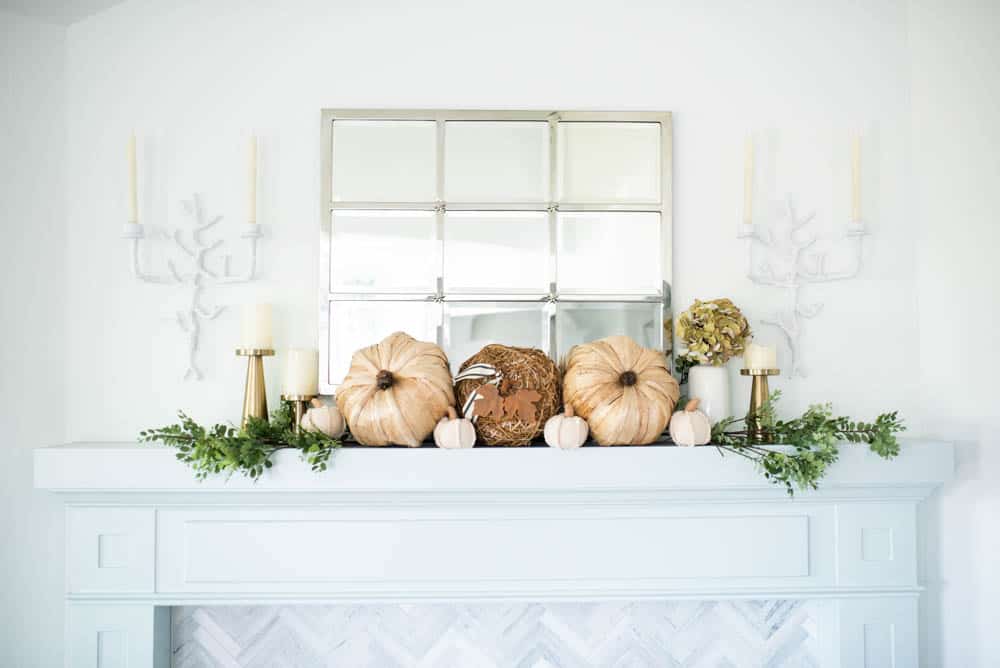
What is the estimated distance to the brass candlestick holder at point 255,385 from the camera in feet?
5.26

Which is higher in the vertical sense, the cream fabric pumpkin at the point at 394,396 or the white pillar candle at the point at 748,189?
the white pillar candle at the point at 748,189

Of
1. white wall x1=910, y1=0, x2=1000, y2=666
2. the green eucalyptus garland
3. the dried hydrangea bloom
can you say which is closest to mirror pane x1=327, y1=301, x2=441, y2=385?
the green eucalyptus garland

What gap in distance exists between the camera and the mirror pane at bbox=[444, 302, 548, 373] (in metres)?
1.74

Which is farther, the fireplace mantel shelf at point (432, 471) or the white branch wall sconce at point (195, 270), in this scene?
the white branch wall sconce at point (195, 270)

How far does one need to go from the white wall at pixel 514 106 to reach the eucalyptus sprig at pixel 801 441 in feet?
0.62

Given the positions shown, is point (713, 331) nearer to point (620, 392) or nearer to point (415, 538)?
point (620, 392)

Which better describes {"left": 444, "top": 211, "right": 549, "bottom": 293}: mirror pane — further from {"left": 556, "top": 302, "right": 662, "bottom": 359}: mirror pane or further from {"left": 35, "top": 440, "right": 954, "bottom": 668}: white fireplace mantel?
{"left": 35, "top": 440, "right": 954, "bottom": 668}: white fireplace mantel

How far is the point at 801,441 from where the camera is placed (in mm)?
1527

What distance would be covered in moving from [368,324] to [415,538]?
21.5 inches

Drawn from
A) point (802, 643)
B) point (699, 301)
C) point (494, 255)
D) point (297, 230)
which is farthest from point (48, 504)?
point (802, 643)

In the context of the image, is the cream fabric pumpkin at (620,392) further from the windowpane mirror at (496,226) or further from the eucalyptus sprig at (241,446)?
the eucalyptus sprig at (241,446)

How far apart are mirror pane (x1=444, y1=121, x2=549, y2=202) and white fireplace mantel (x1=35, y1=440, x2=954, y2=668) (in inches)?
29.4

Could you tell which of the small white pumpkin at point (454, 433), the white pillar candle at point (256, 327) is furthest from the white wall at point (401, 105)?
the small white pumpkin at point (454, 433)

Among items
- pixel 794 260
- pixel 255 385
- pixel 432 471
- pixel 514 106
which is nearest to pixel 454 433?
pixel 432 471
